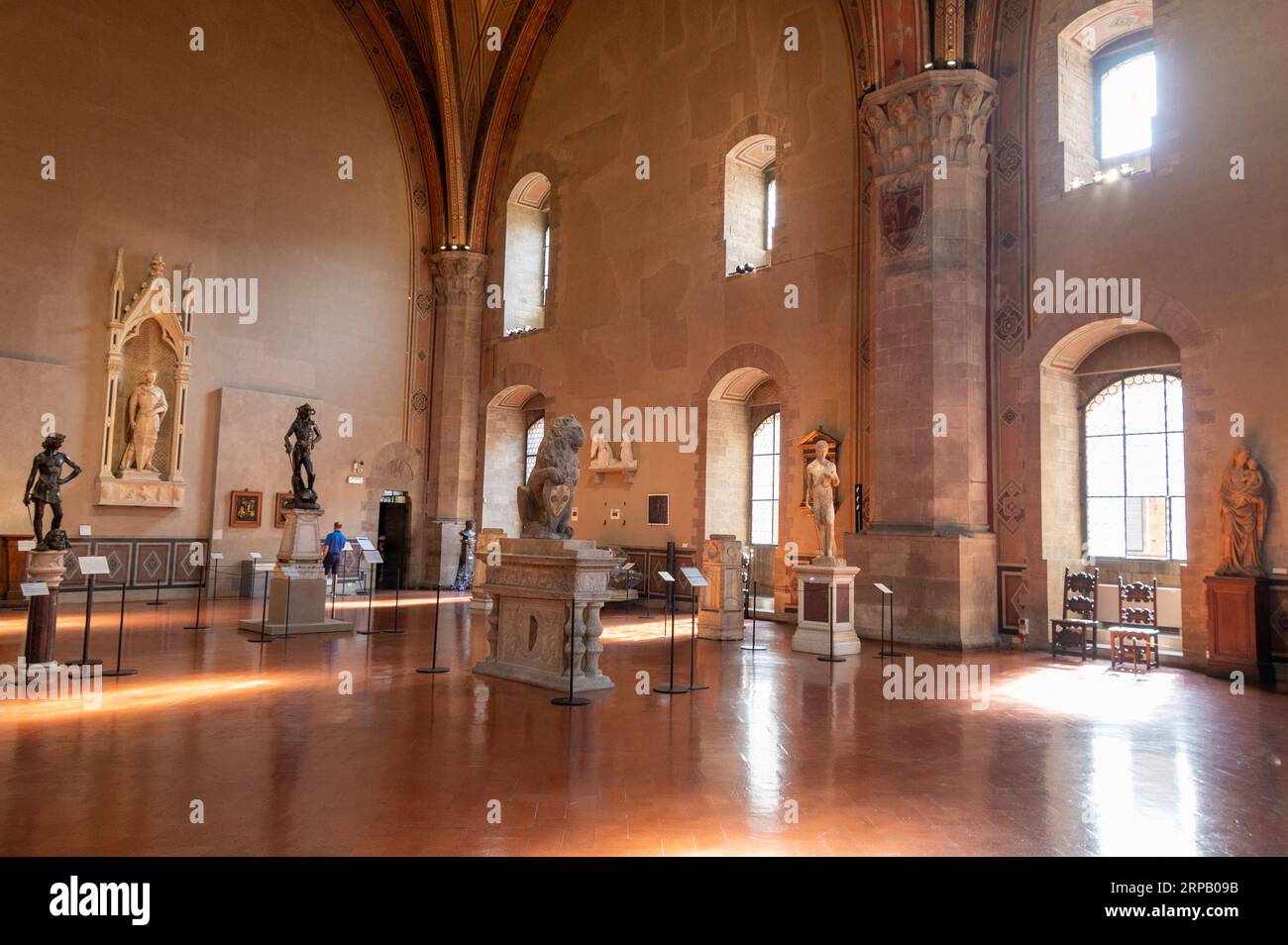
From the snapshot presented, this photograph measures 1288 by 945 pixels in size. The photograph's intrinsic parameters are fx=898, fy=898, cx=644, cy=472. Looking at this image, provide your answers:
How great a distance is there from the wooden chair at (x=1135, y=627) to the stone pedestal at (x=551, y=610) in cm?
632

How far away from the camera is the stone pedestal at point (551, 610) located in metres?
8.43

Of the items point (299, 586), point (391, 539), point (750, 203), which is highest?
point (750, 203)

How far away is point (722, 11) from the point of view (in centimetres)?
1694

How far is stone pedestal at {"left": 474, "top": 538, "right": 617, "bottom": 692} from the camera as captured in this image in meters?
8.43

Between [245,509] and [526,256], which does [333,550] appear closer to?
[245,509]

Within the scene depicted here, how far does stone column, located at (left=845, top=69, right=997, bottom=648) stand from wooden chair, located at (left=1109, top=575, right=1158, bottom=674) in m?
1.72

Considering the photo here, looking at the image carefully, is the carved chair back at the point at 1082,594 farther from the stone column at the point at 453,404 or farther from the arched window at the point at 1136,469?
the stone column at the point at 453,404

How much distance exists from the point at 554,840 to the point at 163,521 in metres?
15.4

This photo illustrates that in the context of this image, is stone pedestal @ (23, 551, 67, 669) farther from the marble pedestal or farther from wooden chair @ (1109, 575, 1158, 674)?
wooden chair @ (1109, 575, 1158, 674)

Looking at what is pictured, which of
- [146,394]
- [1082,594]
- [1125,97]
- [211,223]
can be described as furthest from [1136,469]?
[211,223]

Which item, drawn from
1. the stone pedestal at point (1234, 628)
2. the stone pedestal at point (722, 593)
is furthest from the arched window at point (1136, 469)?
the stone pedestal at point (722, 593)

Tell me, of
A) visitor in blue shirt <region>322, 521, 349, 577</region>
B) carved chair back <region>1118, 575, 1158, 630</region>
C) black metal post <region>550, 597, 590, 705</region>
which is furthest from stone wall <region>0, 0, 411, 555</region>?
carved chair back <region>1118, 575, 1158, 630</region>

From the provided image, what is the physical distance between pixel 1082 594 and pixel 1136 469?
2172mm

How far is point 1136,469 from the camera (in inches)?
497
